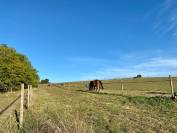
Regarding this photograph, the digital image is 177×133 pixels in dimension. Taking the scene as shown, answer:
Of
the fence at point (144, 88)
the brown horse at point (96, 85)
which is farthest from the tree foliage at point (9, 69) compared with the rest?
the fence at point (144, 88)

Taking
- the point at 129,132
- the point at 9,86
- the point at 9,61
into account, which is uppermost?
the point at 9,61

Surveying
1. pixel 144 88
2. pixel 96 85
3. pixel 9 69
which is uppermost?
pixel 9 69

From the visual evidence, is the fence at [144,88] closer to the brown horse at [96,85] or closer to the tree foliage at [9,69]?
the brown horse at [96,85]

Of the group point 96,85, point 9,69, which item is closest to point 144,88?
point 96,85

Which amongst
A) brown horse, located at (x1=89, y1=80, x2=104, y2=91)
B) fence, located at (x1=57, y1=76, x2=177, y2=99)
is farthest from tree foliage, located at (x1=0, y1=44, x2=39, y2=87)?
fence, located at (x1=57, y1=76, x2=177, y2=99)

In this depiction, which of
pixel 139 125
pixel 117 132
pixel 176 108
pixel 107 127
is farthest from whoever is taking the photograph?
pixel 176 108

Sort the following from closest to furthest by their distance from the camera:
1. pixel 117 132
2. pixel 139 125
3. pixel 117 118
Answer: pixel 117 132 < pixel 139 125 < pixel 117 118

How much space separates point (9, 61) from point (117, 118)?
3699 centimetres

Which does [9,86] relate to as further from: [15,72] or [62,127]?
[62,127]

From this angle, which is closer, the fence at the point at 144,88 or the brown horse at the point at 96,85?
the fence at the point at 144,88

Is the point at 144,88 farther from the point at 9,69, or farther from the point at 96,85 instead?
the point at 9,69

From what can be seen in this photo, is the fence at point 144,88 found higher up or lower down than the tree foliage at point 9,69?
lower down

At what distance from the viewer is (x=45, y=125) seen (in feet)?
26.2

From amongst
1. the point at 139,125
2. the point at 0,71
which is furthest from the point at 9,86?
the point at 139,125
